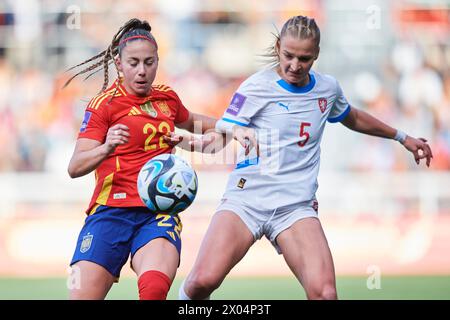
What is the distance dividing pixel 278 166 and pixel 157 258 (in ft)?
3.25

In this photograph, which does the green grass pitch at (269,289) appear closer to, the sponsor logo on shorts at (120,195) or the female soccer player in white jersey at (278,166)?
the female soccer player in white jersey at (278,166)

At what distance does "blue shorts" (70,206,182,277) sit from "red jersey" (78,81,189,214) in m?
0.07

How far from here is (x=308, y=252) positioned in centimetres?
537

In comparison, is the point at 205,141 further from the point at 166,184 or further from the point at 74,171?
the point at 74,171

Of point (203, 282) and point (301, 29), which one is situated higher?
point (301, 29)

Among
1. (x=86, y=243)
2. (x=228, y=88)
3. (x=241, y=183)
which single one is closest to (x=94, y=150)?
(x=86, y=243)

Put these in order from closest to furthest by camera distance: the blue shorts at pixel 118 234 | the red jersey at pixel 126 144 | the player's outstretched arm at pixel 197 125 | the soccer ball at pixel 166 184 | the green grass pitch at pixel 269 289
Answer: the soccer ball at pixel 166 184, the blue shorts at pixel 118 234, the red jersey at pixel 126 144, the player's outstretched arm at pixel 197 125, the green grass pitch at pixel 269 289

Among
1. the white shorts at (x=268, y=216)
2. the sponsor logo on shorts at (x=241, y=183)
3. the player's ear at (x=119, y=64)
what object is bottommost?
the white shorts at (x=268, y=216)

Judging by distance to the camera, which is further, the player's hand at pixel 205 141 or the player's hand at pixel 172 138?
the player's hand at pixel 205 141

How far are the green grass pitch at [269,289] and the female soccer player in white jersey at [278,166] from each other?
3.34 metres

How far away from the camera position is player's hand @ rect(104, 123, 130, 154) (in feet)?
16.7

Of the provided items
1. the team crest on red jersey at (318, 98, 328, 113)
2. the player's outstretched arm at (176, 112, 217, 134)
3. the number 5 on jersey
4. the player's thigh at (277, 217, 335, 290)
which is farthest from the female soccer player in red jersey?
the team crest on red jersey at (318, 98, 328, 113)

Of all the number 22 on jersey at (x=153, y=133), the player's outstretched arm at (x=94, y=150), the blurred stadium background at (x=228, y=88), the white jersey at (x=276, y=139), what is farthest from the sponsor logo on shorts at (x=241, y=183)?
the blurred stadium background at (x=228, y=88)

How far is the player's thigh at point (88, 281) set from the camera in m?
5.14
